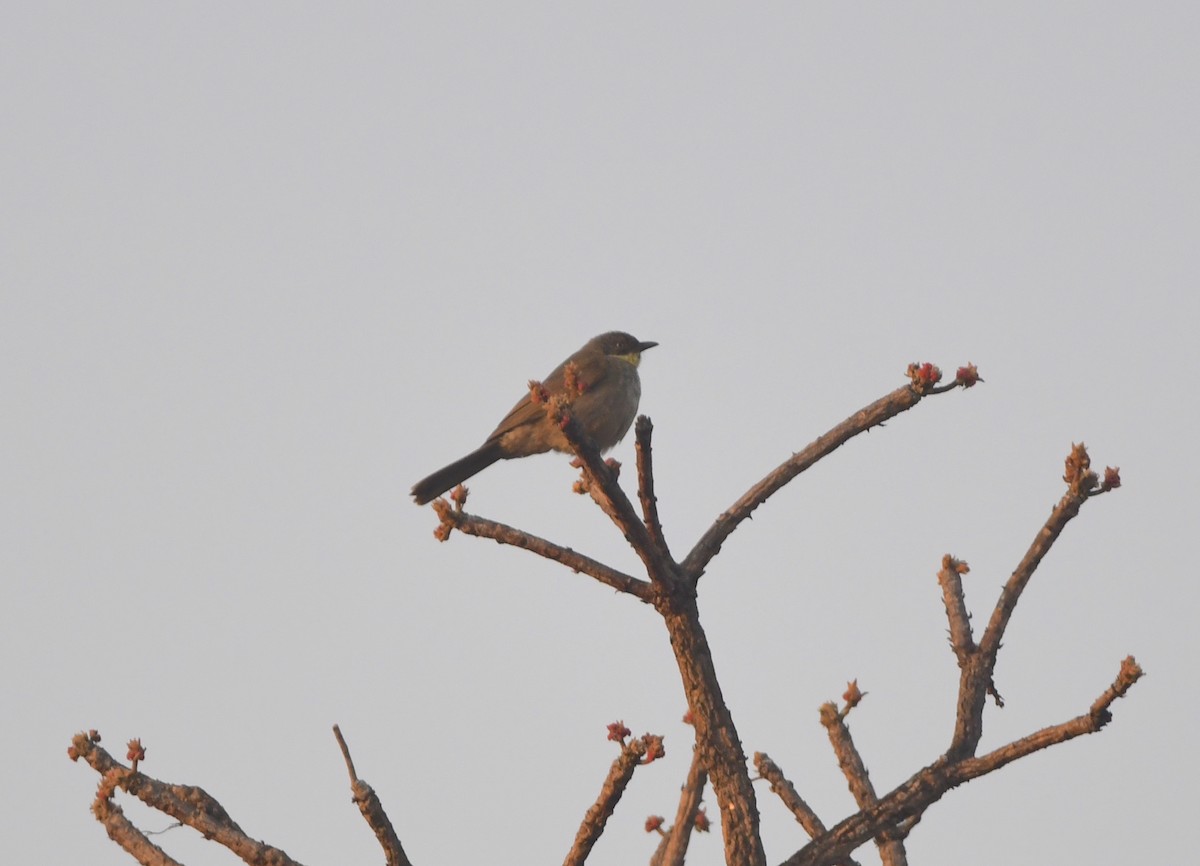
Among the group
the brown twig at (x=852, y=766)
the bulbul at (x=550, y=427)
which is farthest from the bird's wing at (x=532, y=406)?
the brown twig at (x=852, y=766)

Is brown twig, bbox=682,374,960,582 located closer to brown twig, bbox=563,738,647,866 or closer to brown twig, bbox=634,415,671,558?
brown twig, bbox=634,415,671,558

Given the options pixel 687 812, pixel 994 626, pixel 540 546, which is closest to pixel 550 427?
pixel 687 812

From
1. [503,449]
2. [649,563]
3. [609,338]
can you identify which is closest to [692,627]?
[649,563]

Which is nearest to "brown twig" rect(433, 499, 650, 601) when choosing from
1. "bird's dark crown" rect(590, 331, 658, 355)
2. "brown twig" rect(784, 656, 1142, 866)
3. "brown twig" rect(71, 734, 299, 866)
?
"brown twig" rect(784, 656, 1142, 866)

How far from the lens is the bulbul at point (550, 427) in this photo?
906 centimetres

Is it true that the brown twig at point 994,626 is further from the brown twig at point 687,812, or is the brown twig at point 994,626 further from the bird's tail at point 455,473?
the bird's tail at point 455,473

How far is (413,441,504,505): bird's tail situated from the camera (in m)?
9.11

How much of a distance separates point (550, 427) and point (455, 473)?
2.75 ft

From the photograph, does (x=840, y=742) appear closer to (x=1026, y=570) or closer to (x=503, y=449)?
(x=1026, y=570)

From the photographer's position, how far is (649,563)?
459 cm

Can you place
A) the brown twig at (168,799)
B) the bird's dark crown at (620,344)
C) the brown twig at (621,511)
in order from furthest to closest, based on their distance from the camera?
the bird's dark crown at (620,344)
the brown twig at (168,799)
the brown twig at (621,511)

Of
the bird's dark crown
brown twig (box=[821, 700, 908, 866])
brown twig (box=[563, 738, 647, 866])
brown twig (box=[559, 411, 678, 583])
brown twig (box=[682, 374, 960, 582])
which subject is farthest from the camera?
the bird's dark crown

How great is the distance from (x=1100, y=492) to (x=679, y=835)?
7.40 ft

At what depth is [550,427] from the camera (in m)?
8.90
